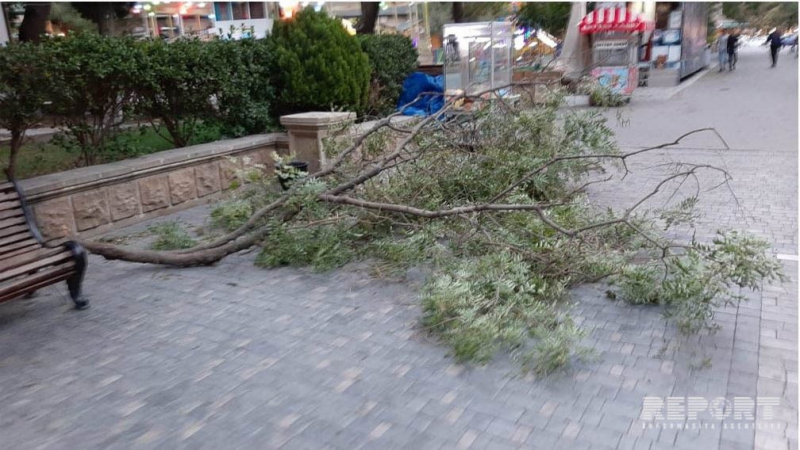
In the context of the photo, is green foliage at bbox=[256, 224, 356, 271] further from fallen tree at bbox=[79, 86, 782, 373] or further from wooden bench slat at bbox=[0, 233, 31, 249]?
wooden bench slat at bbox=[0, 233, 31, 249]

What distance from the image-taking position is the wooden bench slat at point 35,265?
13.2ft

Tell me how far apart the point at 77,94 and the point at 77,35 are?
1.97 ft

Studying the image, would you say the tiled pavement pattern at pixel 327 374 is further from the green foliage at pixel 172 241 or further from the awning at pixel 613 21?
the awning at pixel 613 21

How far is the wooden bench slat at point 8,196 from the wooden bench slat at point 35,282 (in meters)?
0.89

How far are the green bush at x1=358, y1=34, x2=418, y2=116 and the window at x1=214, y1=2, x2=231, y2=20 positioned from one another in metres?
22.1

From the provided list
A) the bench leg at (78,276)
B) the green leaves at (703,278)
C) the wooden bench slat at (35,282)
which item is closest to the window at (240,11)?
the bench leg at (78,276)

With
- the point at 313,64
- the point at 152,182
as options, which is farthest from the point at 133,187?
the point at 313,64

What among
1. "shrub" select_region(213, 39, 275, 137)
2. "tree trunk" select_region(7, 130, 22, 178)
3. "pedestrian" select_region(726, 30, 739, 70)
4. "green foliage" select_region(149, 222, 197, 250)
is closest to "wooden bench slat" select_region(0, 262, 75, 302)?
"green foliage" select_region(149, 222, 197, 250)

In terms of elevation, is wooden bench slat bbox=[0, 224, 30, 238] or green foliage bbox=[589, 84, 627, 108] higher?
green foliage bbox=[589, 84, 627, 108]

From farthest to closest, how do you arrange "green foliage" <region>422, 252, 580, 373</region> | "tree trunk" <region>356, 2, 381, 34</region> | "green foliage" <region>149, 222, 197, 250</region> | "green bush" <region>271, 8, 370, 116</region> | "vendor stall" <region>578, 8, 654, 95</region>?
"vendor stall" <region>578, 8, 654, 95</region> < "tree trunk" <region>356, 2, 381, 34</region> < "green bush" <region>271, 8, 370, 116</region> < "green foliage" <region>149, 222, 197, 250</region> < "green foliage" <region>422, 252, 580, 373</region>

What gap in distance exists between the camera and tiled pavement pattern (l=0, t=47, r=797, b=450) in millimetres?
2938

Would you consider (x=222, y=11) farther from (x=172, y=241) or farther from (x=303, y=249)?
(x=303, y=249)

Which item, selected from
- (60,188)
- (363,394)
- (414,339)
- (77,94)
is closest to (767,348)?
(414,339)

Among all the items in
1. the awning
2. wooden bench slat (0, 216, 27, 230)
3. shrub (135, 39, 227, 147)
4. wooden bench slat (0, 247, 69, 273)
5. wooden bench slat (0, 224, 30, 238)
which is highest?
the awning
